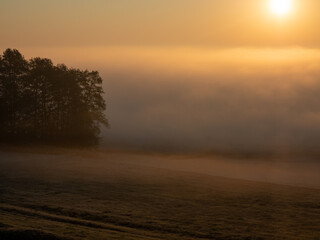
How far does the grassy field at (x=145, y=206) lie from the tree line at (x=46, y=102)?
71.7 feet

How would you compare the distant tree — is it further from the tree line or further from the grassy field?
the grassy field

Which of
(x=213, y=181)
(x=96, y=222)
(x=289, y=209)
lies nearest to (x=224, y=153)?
(x=213, y=181)

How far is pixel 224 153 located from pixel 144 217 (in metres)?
97.0

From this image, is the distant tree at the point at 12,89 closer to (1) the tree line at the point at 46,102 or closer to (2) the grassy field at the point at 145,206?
(1) the tree line at the point at 46,102

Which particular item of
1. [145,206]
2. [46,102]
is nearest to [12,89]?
[46,102]

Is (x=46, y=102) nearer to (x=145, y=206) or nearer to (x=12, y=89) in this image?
(x=12, y=89)

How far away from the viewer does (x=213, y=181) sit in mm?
56688

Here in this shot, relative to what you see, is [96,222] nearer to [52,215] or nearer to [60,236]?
[52,215]

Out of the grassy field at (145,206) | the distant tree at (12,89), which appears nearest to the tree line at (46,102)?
the distant tree at (12,89)

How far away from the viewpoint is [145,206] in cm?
4150

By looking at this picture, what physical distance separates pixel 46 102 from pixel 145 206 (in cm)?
5006

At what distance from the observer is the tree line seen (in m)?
85.9

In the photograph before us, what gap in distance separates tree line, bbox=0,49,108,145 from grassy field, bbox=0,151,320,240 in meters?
21.8

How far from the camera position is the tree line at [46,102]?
282 ft
